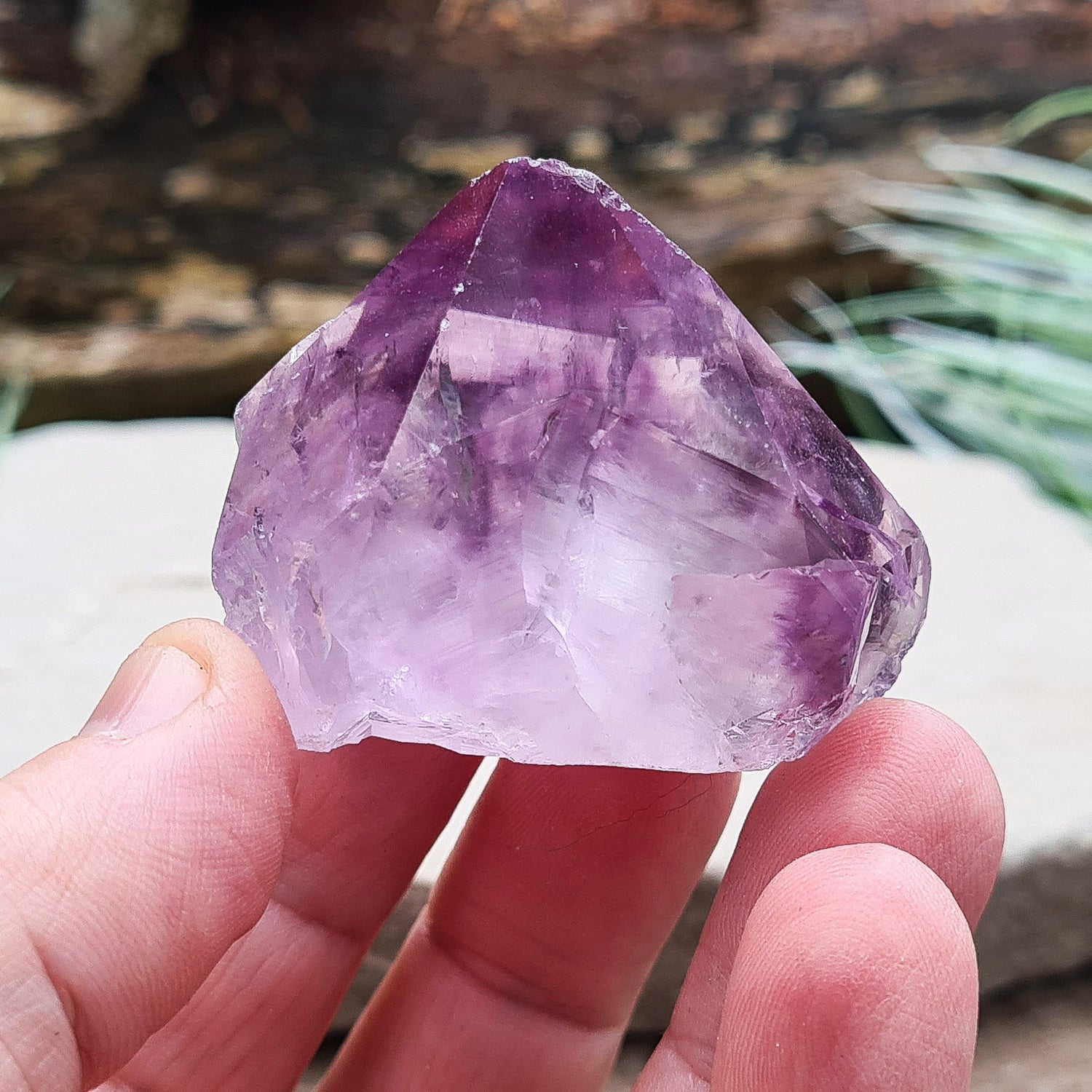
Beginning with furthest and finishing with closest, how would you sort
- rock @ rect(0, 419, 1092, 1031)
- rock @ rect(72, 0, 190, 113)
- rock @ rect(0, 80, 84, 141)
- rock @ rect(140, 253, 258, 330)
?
rock @ rect(140, 253, 258, 330)
rock @ rect(0, 80, 84, 141)
rock @ rect(72, 0, 190, 113)
rock @ rect(0, 419, 1092, 1031)

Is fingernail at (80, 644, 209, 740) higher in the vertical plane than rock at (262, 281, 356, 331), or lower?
higher

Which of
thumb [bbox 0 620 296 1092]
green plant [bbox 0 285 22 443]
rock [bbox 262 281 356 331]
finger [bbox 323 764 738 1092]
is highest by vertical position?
thumb [bbox 0 620 296 1092]

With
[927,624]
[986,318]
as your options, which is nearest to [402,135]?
[986,318]

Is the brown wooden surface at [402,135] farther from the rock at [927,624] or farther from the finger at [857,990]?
the finger at [857,990]

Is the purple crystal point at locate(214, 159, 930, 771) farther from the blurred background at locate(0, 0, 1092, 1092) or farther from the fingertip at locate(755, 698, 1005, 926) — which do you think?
the blurred background at locate(0, 0, 1092, 1092)

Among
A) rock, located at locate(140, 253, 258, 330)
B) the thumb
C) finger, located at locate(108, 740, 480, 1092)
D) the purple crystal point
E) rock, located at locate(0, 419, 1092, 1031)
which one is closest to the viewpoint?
the thumb

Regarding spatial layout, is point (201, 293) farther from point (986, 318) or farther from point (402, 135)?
point (986, 318)

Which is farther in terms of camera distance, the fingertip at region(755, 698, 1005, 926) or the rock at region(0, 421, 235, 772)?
the rock at region(0, 421, 235, 772)

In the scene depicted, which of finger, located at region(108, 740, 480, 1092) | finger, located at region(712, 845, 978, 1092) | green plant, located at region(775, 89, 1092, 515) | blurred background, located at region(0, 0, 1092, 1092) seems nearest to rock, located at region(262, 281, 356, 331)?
blurred background, located at region(0, 0, 1092, 1092)
